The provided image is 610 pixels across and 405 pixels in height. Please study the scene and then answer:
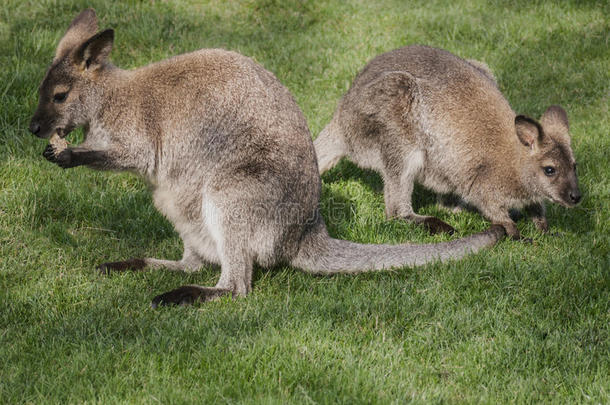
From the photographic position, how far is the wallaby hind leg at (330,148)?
669 cm

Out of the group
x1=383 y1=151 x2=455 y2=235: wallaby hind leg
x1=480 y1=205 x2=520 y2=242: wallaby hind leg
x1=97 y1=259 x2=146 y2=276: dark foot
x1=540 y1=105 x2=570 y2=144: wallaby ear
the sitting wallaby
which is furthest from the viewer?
x1=383 y1=151 x2=455 y2=235: wallaby hind leg

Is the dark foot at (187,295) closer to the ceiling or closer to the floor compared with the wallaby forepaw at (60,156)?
closer to the floor

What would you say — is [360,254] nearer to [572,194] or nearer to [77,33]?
[572,194]

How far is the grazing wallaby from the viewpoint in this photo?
489 cm

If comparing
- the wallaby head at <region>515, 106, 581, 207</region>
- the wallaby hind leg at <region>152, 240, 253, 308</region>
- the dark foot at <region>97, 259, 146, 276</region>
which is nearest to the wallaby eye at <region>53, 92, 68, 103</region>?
the dark foot at <region>97, 259, 146, 276</region>

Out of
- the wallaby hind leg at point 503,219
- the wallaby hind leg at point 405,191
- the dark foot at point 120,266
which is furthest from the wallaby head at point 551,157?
the dark foot at point 120,266

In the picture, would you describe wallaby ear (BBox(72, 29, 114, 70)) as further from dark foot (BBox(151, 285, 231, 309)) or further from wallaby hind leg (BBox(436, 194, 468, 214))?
wallaby hind leg (BBox(436, 194, 468, 214))

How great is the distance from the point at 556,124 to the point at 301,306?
2728 millimetres

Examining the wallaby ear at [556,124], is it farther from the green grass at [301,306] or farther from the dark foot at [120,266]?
the dark foot at [120,266]

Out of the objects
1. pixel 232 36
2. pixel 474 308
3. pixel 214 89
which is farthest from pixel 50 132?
pixel 232 36

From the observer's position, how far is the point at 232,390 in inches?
148

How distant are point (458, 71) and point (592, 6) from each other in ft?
13.2

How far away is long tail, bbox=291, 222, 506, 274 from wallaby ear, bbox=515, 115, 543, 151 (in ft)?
3.80

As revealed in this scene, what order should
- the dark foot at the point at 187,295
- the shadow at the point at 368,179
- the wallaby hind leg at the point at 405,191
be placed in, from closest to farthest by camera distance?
the dark foot at the point at 187,295, the wallaby hind leg at the point at 405,191, the shadow at the point at 368,179
